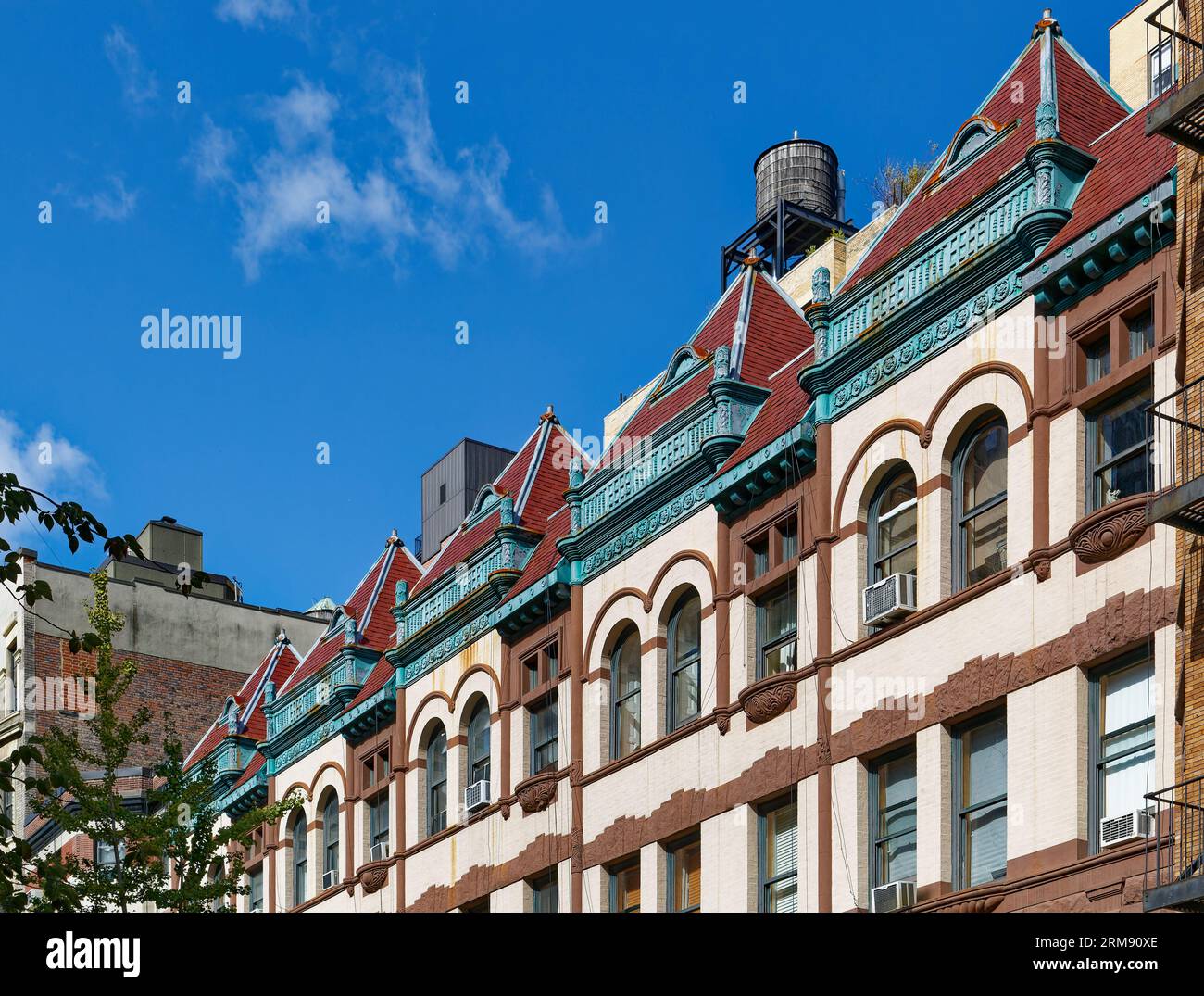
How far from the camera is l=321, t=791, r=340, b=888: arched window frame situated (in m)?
45.4

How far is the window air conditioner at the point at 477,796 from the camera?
38.7m

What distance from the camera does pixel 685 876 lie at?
110ft

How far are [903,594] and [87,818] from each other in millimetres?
13311

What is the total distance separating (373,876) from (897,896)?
16578mm

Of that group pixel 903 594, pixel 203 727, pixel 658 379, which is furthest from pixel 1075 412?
pixel 203 727

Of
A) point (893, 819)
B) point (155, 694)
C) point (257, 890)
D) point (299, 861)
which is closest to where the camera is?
point (893, 819)

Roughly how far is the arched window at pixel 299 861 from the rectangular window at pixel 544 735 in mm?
9837

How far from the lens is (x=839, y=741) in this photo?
30.0 metres

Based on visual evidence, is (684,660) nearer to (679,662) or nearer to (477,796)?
(679,662)

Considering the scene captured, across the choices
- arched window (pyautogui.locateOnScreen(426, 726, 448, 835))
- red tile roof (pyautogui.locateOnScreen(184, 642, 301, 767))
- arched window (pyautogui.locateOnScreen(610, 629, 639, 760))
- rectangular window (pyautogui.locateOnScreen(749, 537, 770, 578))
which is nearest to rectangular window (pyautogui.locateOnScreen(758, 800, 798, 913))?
rectangular window (pyautogui.locateOnScreen(749, 537, 770, 578))

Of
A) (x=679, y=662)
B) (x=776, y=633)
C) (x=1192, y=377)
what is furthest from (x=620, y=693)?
(x=1192, y=377)

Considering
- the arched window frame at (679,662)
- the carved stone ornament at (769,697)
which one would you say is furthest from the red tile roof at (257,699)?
the carved stone ornament at (769,697)
